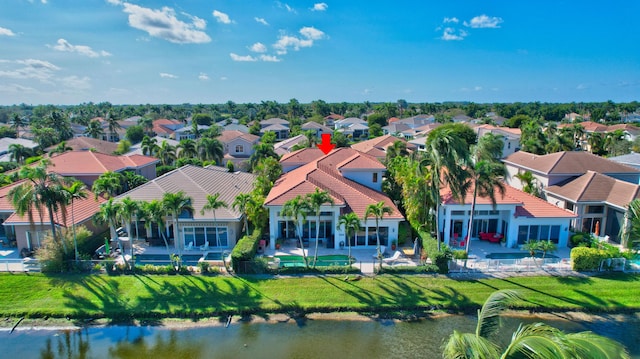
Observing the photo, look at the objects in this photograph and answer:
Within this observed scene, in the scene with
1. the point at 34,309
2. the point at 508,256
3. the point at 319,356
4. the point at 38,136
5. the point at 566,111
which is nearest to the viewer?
the point at 319,356

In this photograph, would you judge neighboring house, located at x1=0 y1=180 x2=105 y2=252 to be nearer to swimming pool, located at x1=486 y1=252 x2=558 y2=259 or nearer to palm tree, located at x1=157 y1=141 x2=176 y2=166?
palm tree, located at x1=157 y1=141 x2=176 y2=166

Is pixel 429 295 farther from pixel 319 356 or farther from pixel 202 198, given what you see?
pixel 202 198

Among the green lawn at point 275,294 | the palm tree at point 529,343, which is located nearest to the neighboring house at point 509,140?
the green lawn at point 275,294

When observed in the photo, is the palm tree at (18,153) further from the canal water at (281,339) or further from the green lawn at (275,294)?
the canal water at (281,339)

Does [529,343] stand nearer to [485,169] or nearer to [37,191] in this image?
[485,169]

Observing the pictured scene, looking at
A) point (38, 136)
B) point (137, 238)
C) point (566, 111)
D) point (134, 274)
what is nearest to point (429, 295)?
point (134, 274)
